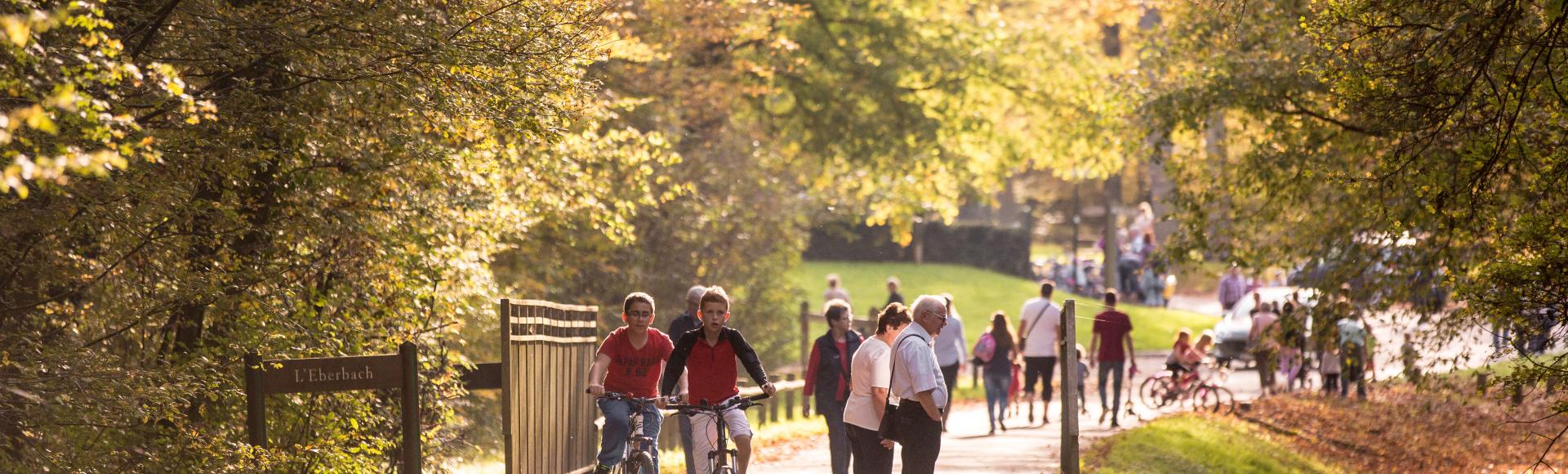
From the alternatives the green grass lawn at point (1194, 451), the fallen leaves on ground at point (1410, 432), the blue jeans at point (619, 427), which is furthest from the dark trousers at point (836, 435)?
the fallen leaves on ground at point (1410, 432)

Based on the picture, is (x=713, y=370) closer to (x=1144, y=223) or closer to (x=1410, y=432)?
(x=1410, y=432)

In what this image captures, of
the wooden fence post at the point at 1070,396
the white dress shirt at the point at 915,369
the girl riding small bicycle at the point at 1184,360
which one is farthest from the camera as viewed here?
the girl riding small bicycle at the point at 1184,360

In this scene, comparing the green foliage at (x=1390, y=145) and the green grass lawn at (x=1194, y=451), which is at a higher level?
the green foliage at (x=1390, y=145)

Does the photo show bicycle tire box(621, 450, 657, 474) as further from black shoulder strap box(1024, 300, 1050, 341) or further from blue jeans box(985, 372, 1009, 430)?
blue jeans box(985, 372, 1009, 430)

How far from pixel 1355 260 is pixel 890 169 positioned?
13518mm

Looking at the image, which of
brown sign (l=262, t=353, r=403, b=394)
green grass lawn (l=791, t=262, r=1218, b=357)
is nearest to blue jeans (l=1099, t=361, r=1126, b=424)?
brown sign (l=262, t=353, r=403, b=394)

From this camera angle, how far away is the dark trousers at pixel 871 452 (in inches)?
393

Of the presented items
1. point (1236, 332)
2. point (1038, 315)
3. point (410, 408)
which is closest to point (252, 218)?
point (410, 408)

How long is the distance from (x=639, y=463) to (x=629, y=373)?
1.80 feet

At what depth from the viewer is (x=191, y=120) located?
616 cm

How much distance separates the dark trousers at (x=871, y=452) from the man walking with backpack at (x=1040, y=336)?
355 inches

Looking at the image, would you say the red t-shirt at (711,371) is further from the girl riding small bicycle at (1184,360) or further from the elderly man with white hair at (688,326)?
the girl riding small bicycle at (1184,360)

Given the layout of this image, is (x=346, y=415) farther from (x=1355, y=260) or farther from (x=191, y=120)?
(x=1355, y=260)

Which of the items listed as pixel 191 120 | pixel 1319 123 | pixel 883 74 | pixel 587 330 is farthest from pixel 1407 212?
pixel 883 74
